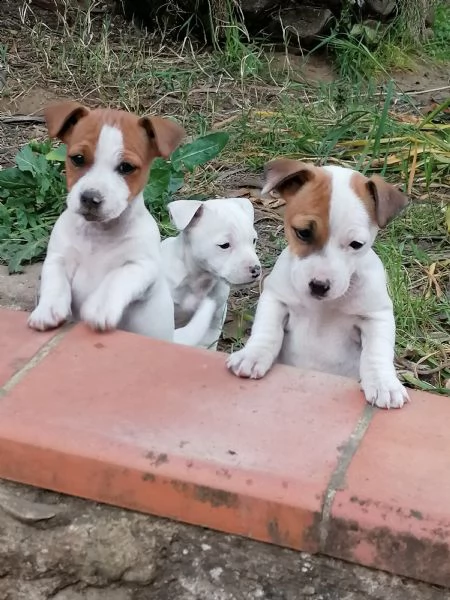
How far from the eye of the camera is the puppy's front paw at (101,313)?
2662 mm

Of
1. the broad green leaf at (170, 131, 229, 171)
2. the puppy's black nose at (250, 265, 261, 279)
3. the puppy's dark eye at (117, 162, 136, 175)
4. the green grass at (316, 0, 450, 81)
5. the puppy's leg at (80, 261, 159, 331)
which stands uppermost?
the puppy's dark eye at (117, 162, 136, 175)

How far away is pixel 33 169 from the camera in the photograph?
4.18 m

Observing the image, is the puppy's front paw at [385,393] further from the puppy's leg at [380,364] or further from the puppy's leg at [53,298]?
the puppy's leg at [53,298]

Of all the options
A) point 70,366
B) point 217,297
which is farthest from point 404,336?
point 70,366

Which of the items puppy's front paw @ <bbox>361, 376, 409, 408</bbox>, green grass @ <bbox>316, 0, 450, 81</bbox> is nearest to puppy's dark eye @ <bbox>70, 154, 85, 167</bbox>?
puppy's front paw @ <bbox>361, 376, 409, 408</bbox>

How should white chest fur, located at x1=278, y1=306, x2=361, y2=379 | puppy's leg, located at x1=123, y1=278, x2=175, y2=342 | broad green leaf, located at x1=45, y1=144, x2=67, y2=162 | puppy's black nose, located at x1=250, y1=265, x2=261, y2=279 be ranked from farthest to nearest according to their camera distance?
broad green leaf, located at x1=45, y1=144, x2=67, y2=162 → puppy's black nose, located at x1=250, y1=265, x2=261, y2=279 → puppy's leg, located at x1=123, y1=278, x2=175, y2=342 → white chest fur, located at x1=278, y1=306, x2=361, y2=379

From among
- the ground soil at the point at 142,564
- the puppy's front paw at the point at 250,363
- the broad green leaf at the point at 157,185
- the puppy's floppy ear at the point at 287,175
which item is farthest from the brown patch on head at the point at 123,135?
the broad green leaf at the point at 157,185

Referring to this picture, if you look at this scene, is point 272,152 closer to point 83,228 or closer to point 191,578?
point 83,228

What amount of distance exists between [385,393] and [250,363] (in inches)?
14.5

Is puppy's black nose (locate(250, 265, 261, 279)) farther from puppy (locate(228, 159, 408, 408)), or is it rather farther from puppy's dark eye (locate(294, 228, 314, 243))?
puppy's dark eye (locate(294, 228, 314, 243))

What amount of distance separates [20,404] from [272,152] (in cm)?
300

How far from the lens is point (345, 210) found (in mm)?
2557

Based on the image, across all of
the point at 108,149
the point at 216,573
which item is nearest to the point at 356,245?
the point at 108,149

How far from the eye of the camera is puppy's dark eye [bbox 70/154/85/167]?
2805 millimetres
